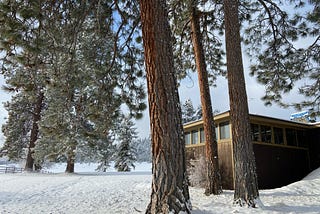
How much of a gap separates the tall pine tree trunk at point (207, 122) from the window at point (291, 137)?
5.98m

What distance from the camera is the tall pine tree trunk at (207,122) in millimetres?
6965

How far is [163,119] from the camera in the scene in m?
3.27

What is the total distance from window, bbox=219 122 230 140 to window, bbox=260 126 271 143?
1669 millimetres

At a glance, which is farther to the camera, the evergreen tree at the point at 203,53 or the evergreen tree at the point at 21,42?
the evergreen tree at the point at 203,53

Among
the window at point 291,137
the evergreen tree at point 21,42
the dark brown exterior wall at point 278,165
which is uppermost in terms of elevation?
the evergreen tree at point 21,42

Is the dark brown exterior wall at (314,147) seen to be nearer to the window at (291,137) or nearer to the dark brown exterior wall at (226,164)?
the window at (291,137)

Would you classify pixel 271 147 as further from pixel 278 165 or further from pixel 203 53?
pixel 203 53

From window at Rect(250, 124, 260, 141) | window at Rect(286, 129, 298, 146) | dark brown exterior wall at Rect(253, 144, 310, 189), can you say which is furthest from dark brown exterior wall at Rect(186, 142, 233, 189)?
window at Rect(286, 129, 298, 146)

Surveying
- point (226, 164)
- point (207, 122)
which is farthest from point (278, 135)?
point (207, 122)

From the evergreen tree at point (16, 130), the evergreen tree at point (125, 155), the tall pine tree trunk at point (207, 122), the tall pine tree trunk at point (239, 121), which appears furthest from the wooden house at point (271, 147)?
the evergreen tree at point (16, 130)

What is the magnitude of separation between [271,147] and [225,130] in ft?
7.60

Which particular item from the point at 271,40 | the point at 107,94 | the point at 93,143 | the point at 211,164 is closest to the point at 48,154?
the point at 93,143

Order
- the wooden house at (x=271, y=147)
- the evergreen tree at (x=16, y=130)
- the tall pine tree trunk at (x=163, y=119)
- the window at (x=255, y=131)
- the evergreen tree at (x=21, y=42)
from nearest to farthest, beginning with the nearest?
the tall pine tree trunk at (x=163, y=119) < the evergreen tree at (x=21, y=42) < the wooden house at (x=271, y=147) < the window at (x=255, y=131) < the evergreen tree at (x=16, y=130)

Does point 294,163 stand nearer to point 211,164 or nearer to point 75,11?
point 211,164
